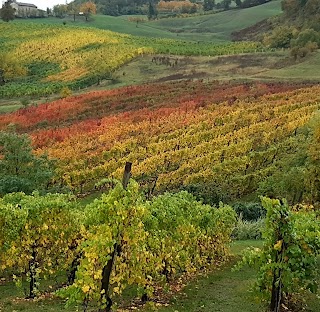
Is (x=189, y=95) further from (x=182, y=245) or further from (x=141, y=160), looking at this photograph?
(x=182, y=245)

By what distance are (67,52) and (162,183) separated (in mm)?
79101

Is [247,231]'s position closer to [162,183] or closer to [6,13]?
[162,183]

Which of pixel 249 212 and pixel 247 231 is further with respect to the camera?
pixel 249 212

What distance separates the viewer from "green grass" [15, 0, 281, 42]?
142475mm

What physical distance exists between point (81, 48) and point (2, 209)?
95206mm

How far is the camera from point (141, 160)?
39875 millimetres

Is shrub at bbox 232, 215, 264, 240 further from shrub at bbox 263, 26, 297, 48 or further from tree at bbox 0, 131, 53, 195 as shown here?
shrub at bbox 263, 26, 297, 48

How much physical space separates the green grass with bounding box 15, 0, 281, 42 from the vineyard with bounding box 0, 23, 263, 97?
913 inches

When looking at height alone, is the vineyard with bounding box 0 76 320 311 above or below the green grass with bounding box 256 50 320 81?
below

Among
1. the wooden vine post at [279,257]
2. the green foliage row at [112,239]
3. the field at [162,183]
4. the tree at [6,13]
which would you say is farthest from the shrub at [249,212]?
the tree at [6,13]

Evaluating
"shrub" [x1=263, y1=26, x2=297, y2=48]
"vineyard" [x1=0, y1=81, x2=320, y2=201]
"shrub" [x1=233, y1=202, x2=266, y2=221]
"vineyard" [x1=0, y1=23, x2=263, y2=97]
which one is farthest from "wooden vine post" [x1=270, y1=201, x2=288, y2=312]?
"shrub" [x1=263, y1=26, x2=297, y2=48]

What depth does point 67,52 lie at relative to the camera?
108625 mm

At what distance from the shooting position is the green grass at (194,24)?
5609 inches

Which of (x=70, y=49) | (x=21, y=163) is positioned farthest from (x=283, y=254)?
(x=70, y=49)
